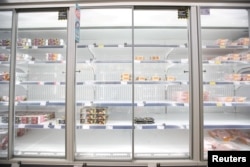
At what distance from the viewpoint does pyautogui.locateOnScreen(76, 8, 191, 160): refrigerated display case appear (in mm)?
2385

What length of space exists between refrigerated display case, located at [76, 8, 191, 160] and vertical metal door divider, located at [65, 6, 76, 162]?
0.58ft

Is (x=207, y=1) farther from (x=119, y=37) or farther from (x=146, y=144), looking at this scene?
(x=146, y=144)

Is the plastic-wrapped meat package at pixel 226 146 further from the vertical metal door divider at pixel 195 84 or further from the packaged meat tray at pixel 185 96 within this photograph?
the packaged meat tray at pixel 185 96

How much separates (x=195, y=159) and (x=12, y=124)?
7.72 feet

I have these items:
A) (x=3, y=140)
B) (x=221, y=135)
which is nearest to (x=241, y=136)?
(x=221, y=135)

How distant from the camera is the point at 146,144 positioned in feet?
8.60

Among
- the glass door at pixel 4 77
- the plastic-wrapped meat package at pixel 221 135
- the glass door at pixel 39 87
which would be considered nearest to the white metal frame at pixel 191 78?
the glass door at pixel 39 87

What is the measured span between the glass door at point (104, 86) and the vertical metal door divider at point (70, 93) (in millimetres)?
160

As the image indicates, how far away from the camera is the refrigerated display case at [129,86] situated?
238cm

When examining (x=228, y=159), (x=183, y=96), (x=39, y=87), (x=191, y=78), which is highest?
(x=191, y=78)

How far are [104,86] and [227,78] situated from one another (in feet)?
6.24

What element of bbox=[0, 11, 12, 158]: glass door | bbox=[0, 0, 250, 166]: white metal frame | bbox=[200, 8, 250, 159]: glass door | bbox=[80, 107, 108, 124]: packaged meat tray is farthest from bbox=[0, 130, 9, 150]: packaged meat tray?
bbox=[200, 8, 250, 159]: glass door

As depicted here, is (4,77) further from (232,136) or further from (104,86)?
(232,136)

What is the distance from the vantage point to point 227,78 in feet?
8.77
